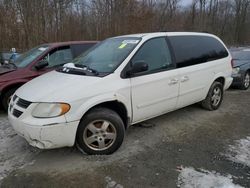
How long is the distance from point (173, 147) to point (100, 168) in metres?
1.25

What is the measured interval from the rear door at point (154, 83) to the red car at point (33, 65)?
278cm

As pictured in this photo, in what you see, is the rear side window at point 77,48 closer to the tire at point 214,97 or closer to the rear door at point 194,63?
the rear door at point 194,63

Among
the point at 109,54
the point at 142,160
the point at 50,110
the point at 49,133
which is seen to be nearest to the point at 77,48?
the point at 109,54

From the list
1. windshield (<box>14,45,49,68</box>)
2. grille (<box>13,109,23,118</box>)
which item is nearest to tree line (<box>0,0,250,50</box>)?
windshield (<box>14,45,49,68</box>)

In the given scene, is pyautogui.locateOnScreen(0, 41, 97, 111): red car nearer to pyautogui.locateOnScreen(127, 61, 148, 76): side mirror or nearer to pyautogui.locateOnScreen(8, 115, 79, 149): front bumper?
pyautogui.locateOnScreen(8, 115, 79, 149): front bumper

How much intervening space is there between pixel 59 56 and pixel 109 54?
248 centimetres

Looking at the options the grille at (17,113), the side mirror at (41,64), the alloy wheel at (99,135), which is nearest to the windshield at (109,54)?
the alloy wheel at (99,135)

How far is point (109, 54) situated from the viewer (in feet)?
14.2

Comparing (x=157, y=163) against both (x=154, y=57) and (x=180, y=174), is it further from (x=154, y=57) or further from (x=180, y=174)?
(x=154, y=57)

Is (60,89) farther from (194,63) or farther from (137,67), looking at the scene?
(194,63)

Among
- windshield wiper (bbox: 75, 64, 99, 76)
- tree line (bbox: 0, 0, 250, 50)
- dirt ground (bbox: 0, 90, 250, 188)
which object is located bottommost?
dirt ground (bbox: 0, 90, 250, 188)

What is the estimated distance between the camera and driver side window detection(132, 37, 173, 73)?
13.7ft

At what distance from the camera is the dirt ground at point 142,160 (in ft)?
10.5

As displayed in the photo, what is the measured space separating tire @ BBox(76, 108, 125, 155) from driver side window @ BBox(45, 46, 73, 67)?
3.04 meters
